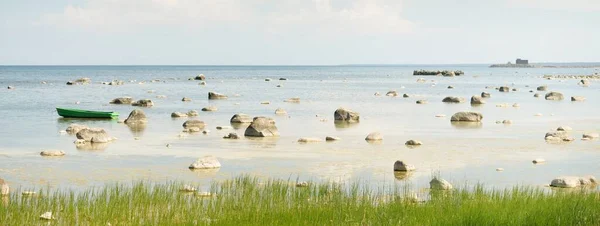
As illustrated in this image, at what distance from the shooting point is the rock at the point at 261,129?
1329 inches

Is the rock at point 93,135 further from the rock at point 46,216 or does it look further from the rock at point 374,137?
the rock at point 46,216

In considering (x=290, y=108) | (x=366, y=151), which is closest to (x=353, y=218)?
(x=366, y=151)

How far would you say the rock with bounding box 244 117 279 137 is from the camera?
111 ft

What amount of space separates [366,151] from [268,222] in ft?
50.3

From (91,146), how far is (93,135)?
4.50 ft

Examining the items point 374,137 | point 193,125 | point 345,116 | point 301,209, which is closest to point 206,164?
point 301,209

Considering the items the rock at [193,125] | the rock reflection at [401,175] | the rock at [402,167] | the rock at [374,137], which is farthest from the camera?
the rock at [193,125]

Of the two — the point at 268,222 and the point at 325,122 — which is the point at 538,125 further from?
the point at 268,222

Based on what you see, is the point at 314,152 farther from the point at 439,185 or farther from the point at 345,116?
the point at 345,116

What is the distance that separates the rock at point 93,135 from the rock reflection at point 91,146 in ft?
1.25

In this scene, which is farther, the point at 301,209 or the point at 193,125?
the point at 193,125

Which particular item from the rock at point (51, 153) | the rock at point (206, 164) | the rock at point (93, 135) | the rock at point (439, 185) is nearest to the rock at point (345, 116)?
the rock at point (93, 135)

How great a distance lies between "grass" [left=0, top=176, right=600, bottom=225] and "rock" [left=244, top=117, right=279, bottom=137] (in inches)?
661

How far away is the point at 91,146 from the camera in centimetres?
3034
